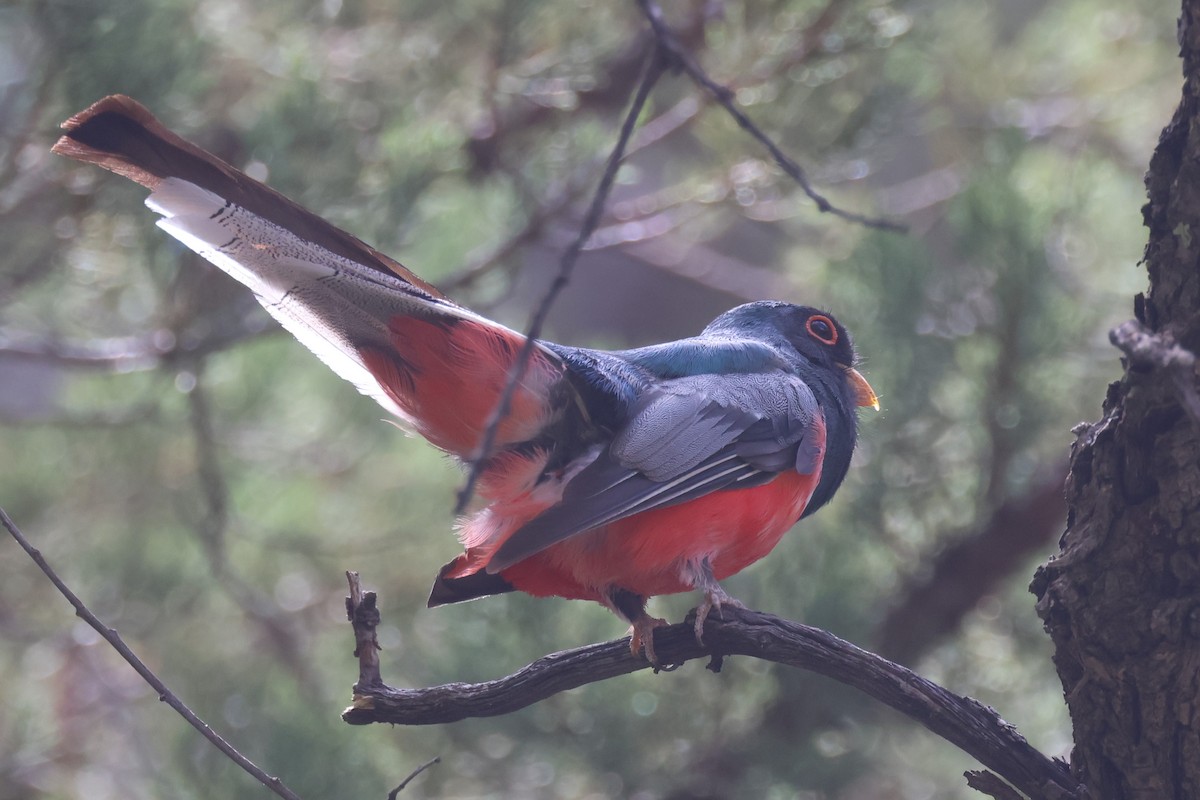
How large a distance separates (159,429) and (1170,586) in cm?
448

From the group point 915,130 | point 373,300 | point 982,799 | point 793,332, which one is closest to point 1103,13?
point 915,130

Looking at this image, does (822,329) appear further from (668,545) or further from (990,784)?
(990,784)

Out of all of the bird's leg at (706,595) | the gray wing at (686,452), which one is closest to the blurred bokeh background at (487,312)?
the gray wing at (686,452)

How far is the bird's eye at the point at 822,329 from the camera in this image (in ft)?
12.5

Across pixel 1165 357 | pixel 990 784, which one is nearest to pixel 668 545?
pixel 990 784

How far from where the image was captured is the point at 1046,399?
4.37 m

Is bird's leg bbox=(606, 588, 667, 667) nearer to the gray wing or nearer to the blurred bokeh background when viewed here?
the gray wing

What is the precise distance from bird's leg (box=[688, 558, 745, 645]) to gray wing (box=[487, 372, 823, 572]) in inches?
6.5

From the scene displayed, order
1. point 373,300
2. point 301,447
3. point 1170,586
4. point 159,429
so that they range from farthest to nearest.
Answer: point 301,447 < point 159,429 < point 373,300 < point 1170,586

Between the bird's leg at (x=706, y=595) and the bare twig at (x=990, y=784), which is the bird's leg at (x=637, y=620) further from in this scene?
the bare twig at (x=990, y=784)

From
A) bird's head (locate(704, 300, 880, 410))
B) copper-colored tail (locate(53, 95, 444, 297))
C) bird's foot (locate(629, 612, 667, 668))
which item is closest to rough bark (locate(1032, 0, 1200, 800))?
bird's foot (locate(629, 612, 667, 668))

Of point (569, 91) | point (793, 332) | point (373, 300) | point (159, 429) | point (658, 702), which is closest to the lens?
point (373, 300)

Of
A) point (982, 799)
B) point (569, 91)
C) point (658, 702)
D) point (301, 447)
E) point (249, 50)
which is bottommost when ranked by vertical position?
point (301, 447)

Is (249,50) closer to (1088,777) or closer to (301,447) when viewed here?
(301,447)
